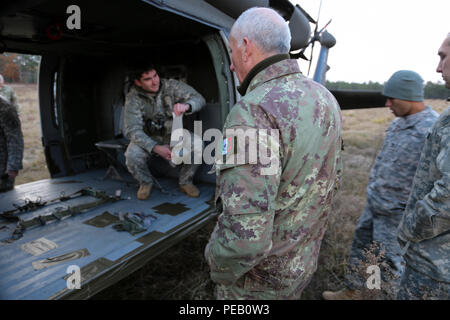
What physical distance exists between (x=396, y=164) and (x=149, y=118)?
293 cm

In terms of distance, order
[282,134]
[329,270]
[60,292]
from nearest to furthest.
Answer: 1. [282,134]
2. [60,292]
3. [329,270]

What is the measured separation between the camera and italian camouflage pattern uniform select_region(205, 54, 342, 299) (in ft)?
3.59

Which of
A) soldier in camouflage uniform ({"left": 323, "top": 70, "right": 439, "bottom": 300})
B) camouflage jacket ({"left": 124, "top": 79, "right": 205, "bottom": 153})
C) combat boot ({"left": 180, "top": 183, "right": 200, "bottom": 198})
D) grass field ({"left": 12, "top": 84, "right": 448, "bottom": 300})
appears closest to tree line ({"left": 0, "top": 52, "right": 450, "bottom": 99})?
soldier in camouflage uniform ({"left": 323, "top": 70, "right": 439, "bottom": 300})

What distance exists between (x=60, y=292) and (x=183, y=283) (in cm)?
131

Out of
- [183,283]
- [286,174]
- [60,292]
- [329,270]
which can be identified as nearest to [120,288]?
[183,283]

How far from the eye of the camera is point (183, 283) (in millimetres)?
2809

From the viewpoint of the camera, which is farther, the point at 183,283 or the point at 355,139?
the point at 355,139

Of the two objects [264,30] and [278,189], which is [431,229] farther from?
[264,30]

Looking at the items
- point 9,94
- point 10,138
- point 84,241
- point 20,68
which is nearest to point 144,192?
point 84,241

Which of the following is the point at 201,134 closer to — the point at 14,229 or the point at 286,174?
the point at 14,229

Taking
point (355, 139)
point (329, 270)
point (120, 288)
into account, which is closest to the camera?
point (120, 288)

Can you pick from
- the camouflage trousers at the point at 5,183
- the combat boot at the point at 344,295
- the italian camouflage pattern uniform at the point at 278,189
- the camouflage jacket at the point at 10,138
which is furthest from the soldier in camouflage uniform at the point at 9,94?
the combat boot at the point at 344,295

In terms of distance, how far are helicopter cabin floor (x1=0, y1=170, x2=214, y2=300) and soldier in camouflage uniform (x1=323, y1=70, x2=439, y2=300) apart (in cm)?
165
